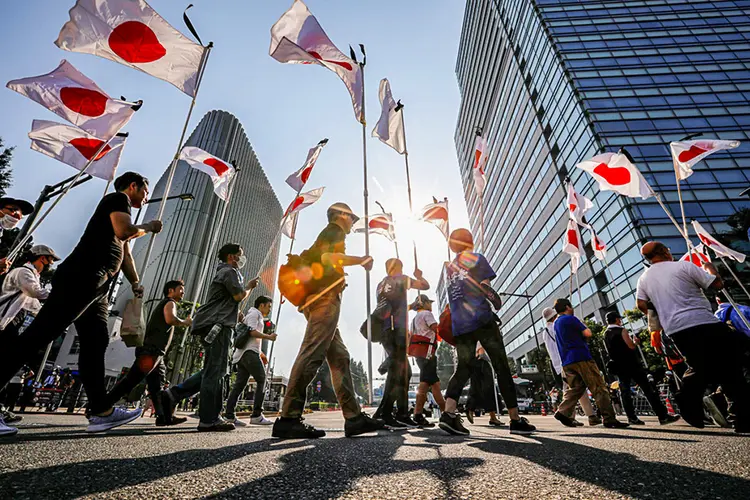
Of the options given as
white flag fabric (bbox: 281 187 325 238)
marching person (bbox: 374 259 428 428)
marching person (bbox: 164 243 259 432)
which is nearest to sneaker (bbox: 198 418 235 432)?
marching person (bbox: 164 243 259 432)

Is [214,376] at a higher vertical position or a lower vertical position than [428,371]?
lower

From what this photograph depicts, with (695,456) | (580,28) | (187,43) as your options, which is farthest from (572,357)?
(580,28)

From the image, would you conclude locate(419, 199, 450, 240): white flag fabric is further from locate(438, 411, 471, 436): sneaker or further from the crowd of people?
locate(438, 411, 471, 436): sneaker

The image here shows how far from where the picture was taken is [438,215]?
329 inches

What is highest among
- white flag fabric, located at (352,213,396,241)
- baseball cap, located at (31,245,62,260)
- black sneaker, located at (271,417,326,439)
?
white flag fabric, located at (352,213,396,241)

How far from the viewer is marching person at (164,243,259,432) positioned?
350cm

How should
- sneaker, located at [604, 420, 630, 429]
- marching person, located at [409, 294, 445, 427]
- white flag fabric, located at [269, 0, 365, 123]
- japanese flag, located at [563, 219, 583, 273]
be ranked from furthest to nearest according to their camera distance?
1. japanese flag, located at [563, 219, 583, 273]
2. white flag fabric, located at [269, 0, 365, 123]
3. marching person, located at [409, 294, 445, 427]
4. sneaker, located at [604, 420, 630, 429]

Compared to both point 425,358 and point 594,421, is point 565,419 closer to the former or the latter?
point 594,421

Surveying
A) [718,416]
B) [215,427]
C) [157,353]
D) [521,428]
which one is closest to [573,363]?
[718,416]

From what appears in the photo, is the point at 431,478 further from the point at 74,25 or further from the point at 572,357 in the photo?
the point at 74,25

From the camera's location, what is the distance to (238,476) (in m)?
1.33

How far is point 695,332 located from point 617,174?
19.0ft

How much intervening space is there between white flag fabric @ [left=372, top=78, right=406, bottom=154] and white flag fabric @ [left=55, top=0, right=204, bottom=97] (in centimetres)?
337

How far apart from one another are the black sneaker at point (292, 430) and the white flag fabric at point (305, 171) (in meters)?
5.78
